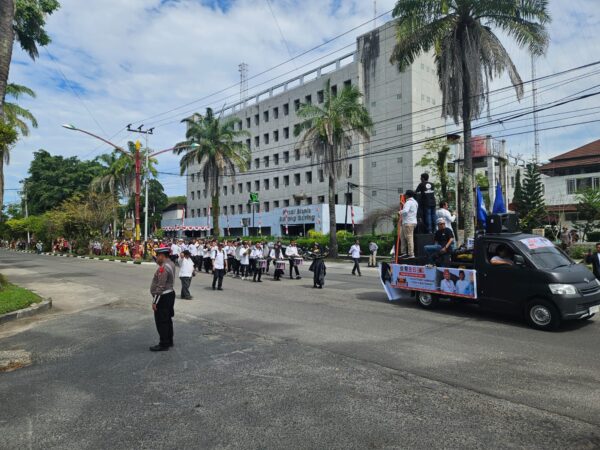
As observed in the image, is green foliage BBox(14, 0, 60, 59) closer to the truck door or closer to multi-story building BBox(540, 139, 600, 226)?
the truck door

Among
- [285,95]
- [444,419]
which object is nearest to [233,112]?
[285,95]

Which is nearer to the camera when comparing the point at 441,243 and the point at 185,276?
the point at 441,243

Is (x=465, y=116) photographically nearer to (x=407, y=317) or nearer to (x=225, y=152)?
(x=407, y=317)

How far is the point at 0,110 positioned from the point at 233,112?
5634cm

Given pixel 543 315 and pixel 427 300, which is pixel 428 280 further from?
pixel 543 315

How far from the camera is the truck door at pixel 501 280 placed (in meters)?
8.30

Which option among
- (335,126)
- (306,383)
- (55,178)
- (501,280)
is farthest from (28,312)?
(55,178)

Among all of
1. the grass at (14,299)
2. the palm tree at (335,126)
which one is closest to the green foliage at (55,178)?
the palm tree at (335,126)

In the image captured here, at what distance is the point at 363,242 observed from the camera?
109 feet

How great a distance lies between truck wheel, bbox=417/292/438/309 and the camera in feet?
33.0

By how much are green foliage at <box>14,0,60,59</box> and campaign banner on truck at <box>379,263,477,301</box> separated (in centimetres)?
1505

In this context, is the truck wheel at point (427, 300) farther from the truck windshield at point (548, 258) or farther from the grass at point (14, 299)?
the grass at point (14, 299)

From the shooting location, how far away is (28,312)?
1036 centimetres

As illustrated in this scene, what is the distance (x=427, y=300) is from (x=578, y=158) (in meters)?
48.6
